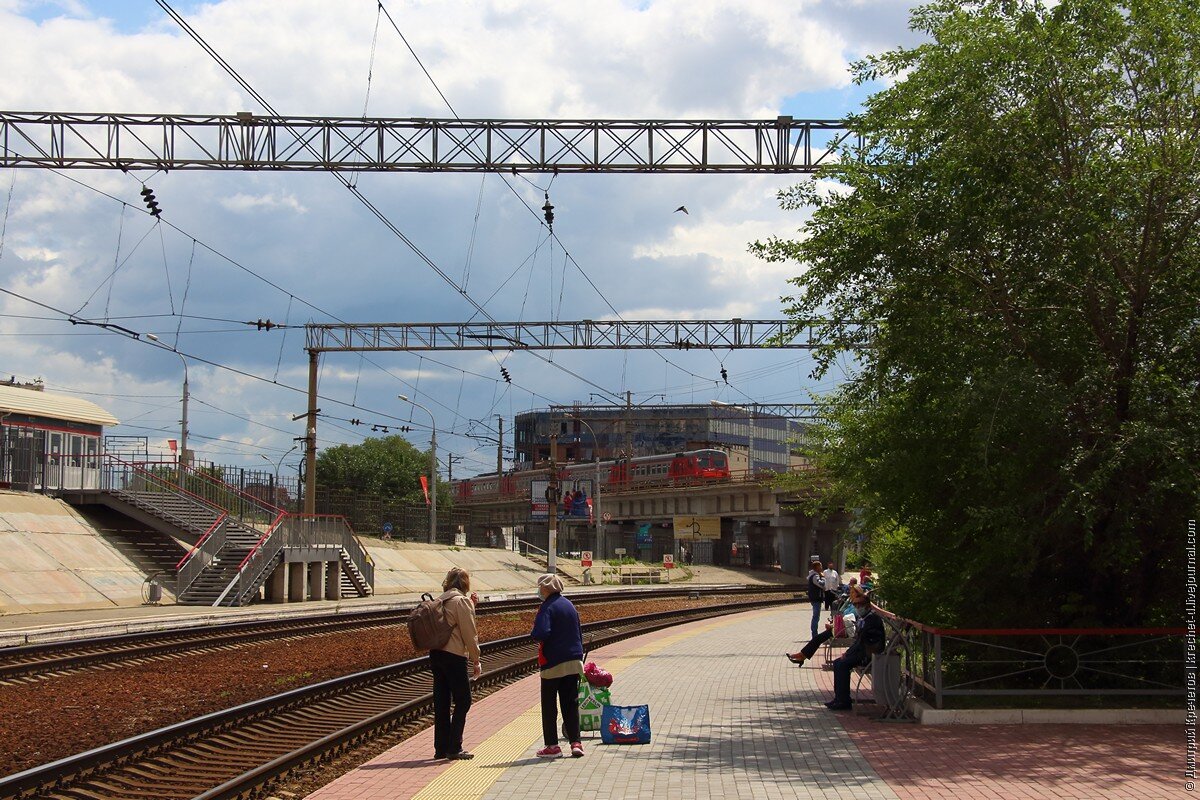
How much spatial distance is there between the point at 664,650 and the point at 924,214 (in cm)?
1088

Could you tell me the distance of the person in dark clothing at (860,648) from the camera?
13.0 metres

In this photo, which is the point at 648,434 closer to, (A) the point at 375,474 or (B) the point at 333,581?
(A) the point at 375,474

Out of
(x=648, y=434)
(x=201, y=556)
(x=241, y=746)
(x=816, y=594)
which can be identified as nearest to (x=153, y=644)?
(x=241, y=746)

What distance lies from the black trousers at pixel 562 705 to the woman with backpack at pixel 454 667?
2.10ft

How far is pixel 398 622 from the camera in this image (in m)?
28.6

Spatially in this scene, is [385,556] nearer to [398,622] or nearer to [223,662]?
[398,622]

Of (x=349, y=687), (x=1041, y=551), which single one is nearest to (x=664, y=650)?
(x=349, y=687)

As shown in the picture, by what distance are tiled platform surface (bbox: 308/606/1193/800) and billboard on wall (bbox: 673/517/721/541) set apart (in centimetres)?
5857

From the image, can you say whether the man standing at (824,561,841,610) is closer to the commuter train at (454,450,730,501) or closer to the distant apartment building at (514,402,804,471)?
the commuter train at (454,450,730,501)

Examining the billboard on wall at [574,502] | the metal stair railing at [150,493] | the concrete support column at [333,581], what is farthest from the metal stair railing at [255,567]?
the billboard on wall at [574,502]

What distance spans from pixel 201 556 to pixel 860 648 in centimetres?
2660

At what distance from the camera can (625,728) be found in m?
11.1

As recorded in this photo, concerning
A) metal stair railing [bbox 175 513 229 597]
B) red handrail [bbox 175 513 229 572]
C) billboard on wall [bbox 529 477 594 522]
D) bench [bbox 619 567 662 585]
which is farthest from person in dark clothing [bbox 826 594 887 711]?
billboard on wall [bbox 529 477 594 522]

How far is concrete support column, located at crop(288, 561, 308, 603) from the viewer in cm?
3794
